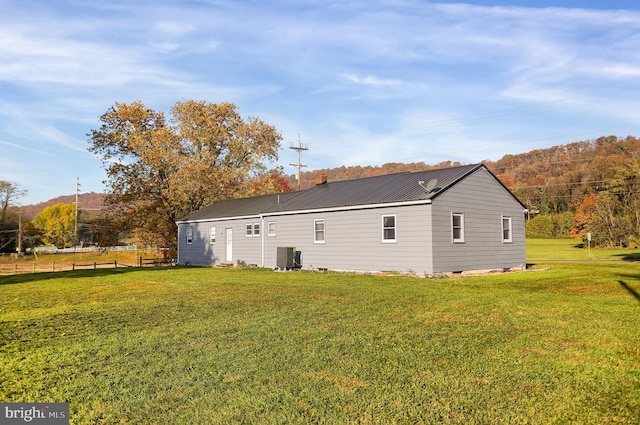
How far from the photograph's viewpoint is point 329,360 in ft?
19.3

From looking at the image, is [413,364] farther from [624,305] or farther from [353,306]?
[624,305]

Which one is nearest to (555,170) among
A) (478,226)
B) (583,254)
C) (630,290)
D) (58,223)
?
(583,254)

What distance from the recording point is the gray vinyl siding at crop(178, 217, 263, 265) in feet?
90.0

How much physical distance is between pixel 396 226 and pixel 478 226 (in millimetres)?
4171

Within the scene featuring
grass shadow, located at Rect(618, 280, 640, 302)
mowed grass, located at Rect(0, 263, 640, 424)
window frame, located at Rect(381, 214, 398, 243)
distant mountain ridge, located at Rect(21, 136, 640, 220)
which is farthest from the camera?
distant mountain ridge, located at Rect(21, 136, 640, 220)

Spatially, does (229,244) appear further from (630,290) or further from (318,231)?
(630,290)

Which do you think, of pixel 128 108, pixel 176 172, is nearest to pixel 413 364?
pixel 176 172

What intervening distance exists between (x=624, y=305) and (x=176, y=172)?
3430 centimetres

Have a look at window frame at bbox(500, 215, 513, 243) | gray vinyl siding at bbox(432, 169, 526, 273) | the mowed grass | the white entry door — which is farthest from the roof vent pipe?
the mowed grass

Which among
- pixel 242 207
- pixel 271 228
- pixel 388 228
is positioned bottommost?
pixel 388 228

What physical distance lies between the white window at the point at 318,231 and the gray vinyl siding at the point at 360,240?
176 millimetres

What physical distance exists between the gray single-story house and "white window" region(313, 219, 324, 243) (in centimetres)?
5

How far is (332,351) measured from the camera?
633 centimetres

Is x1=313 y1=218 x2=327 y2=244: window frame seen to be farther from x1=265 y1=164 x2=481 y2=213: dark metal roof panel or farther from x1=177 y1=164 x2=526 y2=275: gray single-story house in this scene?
x1=265 y1=164 x2=481 y2=213: dark metal roof panel
